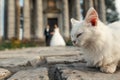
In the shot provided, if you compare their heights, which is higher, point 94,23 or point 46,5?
point 46,5

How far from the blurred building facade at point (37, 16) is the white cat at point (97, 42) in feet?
127

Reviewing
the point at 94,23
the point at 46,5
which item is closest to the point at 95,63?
the point at 94,23

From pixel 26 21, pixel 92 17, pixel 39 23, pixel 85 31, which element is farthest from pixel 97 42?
pixel 26 21

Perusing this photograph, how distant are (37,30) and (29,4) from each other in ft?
16.9

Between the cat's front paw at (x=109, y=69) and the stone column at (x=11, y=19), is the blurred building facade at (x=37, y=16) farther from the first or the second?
the cat's front paw at (x=109, y=69)

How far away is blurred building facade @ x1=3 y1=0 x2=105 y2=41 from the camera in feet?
143

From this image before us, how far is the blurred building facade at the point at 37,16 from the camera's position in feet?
143

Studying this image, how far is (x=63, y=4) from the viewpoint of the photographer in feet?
149

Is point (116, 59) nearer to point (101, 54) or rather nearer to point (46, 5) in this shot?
point (101, 54)

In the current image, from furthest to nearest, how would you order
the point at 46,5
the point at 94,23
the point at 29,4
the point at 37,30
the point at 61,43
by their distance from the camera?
1. the point at 46,5
2. the point at 29,4
3. the point at 37,30
4. the point at 61,43
5. the point at 94,23

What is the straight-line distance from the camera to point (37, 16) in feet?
145

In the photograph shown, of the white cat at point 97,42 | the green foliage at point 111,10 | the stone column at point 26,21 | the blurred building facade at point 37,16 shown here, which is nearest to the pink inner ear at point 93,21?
the white cat at point 97,42

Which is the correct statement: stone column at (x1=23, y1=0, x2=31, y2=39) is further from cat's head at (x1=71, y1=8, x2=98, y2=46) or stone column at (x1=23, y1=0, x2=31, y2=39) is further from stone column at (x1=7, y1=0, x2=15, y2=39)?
cat's head at (x1=71, y1=8, x2=98, y2=46)

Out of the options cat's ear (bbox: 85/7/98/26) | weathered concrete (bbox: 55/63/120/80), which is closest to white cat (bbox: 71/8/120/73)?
cat's ear (bbox: 85/7/98/26)
